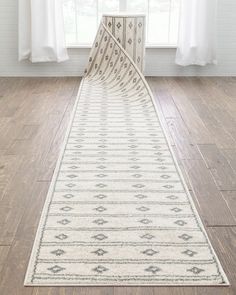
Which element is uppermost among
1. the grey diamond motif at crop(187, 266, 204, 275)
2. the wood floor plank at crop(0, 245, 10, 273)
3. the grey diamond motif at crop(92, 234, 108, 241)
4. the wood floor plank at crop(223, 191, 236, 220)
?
the grey diamond motif at crop(92, 234, 108, 241)

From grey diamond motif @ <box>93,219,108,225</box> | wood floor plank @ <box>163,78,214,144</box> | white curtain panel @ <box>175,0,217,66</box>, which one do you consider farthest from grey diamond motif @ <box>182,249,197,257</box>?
white curtain panel @ <box>175,0,217,66</box>

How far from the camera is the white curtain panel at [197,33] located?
15.3ft

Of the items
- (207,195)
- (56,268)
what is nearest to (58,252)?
(56,268)

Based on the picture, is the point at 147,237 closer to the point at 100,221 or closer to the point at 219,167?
the point at 100,221

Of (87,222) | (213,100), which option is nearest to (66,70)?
(213,100)

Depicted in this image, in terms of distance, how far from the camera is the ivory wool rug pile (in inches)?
69.1

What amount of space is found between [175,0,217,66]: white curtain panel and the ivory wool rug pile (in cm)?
131

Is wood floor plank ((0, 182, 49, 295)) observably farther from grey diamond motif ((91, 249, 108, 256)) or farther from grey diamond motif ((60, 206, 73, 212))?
grey diamond motif ((91, 249, 108, 256))

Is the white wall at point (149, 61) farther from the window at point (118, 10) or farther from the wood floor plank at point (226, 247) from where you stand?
the wood floor plank at point (226, 247)

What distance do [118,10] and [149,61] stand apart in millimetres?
543

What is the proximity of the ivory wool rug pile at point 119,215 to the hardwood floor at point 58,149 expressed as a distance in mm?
48

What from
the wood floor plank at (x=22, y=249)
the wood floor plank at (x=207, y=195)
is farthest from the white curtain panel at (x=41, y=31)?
the wood floor plank at (x=22, y=249)

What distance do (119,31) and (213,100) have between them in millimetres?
1030

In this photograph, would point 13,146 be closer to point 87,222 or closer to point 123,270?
point 87,222
